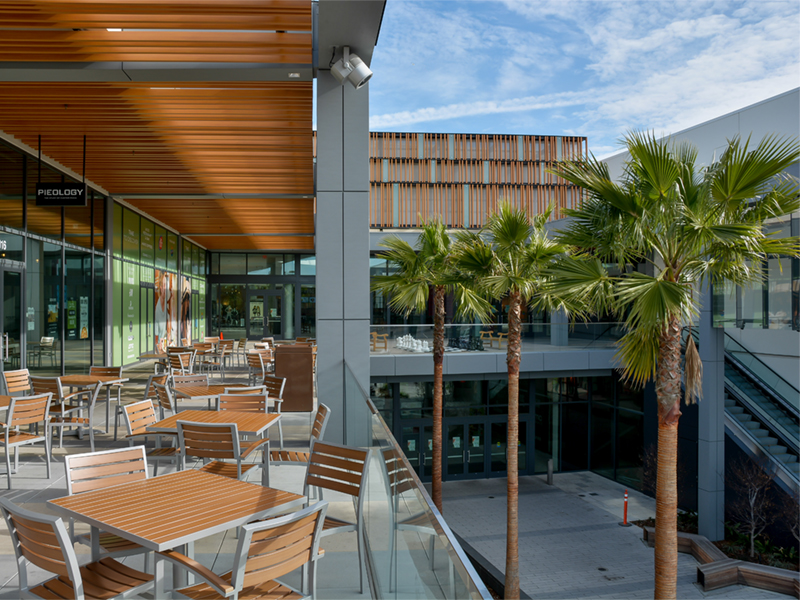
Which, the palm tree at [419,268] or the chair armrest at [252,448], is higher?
the palm tree at [419,268]

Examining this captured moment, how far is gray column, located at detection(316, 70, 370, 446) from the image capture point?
675 centimetres

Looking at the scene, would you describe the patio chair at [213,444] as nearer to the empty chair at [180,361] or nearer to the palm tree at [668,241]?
the palm tree at [668,241]

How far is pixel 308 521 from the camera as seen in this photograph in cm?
245

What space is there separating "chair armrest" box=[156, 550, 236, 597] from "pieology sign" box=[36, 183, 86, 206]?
8.22 m

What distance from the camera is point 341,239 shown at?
682 cm

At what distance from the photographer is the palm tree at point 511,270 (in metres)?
10.2

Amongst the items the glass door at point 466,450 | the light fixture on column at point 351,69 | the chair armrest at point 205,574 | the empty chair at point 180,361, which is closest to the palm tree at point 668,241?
the light fixture on column at point 351,69

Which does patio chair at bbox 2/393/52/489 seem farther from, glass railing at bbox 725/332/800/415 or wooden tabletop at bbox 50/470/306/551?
glass railing at bbox 725/332/800/415

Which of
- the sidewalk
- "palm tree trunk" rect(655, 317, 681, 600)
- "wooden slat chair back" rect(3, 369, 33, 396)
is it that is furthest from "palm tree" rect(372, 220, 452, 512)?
"wooden slat chair back" rect(3, 369, 33, 396)

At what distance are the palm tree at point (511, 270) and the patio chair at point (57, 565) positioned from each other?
8.36 metres

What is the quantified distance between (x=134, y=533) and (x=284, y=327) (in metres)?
25.4

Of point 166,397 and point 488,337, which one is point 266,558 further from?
point 488,337

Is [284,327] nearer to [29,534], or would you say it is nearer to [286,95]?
[286,95]

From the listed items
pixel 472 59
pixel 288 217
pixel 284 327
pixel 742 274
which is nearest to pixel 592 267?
pixel 742 274
